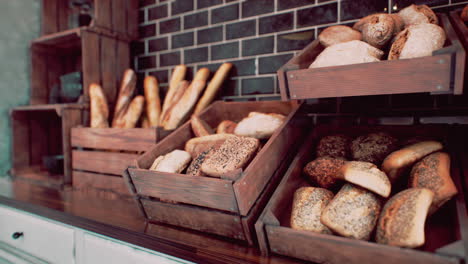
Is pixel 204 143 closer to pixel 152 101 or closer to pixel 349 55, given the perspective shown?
pixel 349 55

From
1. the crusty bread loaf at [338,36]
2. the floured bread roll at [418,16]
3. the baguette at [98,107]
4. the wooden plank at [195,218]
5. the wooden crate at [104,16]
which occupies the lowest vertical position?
the wooden plank at [195,218]

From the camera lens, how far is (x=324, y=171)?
3.09 feet

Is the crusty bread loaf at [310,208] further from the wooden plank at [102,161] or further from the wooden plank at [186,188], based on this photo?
the wooden plank at [102,161]

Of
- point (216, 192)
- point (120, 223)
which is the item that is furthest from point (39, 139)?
point (216, 192)

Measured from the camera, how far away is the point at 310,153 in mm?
1136

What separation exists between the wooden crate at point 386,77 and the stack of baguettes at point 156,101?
2.61ft

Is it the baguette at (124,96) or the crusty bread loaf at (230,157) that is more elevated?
the baguette at (124,96)

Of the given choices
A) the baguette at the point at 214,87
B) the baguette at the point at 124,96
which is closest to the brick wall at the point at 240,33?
the baguette at the point at 214,87

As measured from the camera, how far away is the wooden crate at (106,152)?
1452 mm

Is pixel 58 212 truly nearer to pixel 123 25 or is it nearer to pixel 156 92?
pixel 156 92

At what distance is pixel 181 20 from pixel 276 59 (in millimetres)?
748

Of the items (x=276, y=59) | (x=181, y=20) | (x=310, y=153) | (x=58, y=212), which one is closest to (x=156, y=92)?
(x=181, y=20)

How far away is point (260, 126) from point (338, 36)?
0.43 metres

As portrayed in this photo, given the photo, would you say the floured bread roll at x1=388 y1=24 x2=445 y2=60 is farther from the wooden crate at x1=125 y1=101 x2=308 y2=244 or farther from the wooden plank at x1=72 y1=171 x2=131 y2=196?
the wooden plank at x1=72 y1=171 x2=131 y2=196
